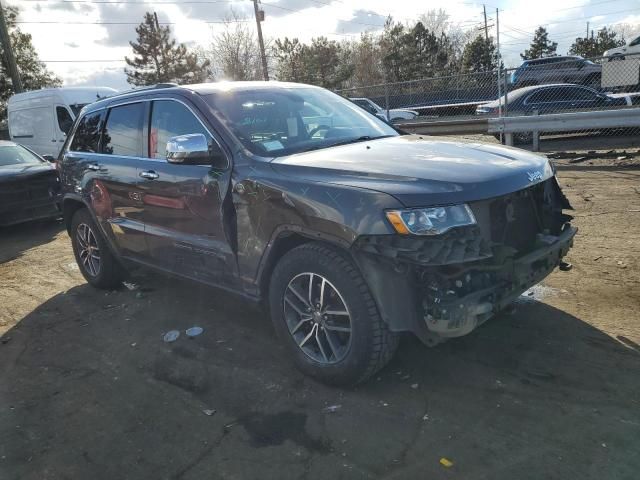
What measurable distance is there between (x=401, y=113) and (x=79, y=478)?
17582mm

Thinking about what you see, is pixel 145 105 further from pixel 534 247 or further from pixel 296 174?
pixel 534 247

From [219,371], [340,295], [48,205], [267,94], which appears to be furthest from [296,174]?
[48,205]

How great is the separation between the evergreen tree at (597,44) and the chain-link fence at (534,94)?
32.2m

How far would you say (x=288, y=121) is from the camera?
3928mm

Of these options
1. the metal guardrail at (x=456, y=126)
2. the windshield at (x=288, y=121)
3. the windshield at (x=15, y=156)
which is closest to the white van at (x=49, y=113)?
the windshield at (x=15, y=156)

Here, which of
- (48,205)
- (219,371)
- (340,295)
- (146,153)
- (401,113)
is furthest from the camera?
(401,113)

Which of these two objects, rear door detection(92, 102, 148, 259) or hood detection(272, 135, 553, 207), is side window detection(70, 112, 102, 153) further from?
hood detection(272, 135, 553, 207)

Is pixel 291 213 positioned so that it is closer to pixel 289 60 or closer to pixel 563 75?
pixel 563 75

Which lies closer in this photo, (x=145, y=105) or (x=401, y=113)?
(x=145, y=105)

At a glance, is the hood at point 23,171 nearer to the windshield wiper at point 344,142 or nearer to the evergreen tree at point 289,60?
the windshield wiper at point 344,142

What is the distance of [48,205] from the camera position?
28.7 ft

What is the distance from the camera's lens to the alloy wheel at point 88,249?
5449 mm

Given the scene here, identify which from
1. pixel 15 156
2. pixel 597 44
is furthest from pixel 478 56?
pixel 15 156

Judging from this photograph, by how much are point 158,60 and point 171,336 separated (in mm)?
51927
